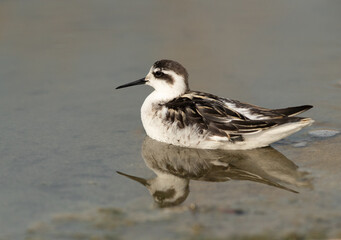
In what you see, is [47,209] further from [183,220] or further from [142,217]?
[183,220]

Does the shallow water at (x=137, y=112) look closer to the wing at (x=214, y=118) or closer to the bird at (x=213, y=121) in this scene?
the bird at (x=213, y=121)

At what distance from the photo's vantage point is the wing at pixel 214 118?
8383 millimetres

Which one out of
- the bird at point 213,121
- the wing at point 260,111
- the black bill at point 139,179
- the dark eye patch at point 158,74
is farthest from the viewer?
the dark eye patch at point 158,74

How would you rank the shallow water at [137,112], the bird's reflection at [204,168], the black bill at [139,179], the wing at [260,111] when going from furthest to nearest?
the wing at [260,111]
the black bill at [139,179]
the bird's reflection at [204,168]
the shallow water at [137,112]

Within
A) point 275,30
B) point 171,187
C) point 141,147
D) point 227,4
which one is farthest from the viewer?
point 227,4

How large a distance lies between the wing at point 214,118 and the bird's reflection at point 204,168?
33cm

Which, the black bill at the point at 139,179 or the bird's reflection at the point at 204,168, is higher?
the bird's reflection at the point at 204,168

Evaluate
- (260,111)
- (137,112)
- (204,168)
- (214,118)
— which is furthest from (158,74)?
(204,168)

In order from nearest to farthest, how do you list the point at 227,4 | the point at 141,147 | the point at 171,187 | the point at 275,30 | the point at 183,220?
the point at 183,220 → the point at 171,187 → the point at 141,147 → the point at 275,30 → the point at 227,4

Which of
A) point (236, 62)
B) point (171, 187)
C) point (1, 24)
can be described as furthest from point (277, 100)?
point (1, 24)

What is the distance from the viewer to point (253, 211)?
21.7 ft

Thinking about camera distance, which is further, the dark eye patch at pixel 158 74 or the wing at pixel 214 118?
the dark eye patch at pixel 158 74

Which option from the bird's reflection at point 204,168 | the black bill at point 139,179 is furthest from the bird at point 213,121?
the black bill at point 139,179

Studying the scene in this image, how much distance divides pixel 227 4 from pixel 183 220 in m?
9.51
